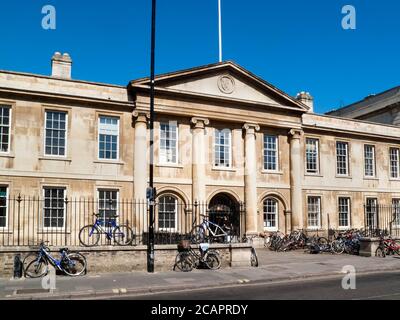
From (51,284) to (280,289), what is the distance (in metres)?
6.40

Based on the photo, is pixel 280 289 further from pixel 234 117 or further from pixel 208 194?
pixel 234 117

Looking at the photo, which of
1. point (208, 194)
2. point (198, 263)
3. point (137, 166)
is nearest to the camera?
point (198, 263)

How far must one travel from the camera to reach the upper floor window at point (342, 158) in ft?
99.5

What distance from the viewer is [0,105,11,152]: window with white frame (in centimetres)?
2098

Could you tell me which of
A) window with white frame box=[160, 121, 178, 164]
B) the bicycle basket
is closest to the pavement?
the bicycle basket

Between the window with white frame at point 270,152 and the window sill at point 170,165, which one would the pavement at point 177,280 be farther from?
the window with white frame at point 270,152

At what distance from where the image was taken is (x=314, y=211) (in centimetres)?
2891

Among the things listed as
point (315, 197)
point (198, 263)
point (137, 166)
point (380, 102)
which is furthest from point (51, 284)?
point (380, 102)

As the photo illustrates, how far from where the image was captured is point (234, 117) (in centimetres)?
2600

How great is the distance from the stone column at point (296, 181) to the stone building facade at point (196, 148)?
62mm

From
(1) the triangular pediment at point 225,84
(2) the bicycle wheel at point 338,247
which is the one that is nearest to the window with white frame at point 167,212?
(1) the triangular pediment at point 225,84

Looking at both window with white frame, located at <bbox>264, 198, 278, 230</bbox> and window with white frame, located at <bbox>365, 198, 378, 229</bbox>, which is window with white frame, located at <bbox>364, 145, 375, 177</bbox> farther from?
window with white frame, located at <bbox>264, 198, 278, 230</bbox>

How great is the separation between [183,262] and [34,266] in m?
4.89

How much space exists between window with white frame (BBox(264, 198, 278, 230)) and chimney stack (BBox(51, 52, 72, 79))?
13.4 meters
